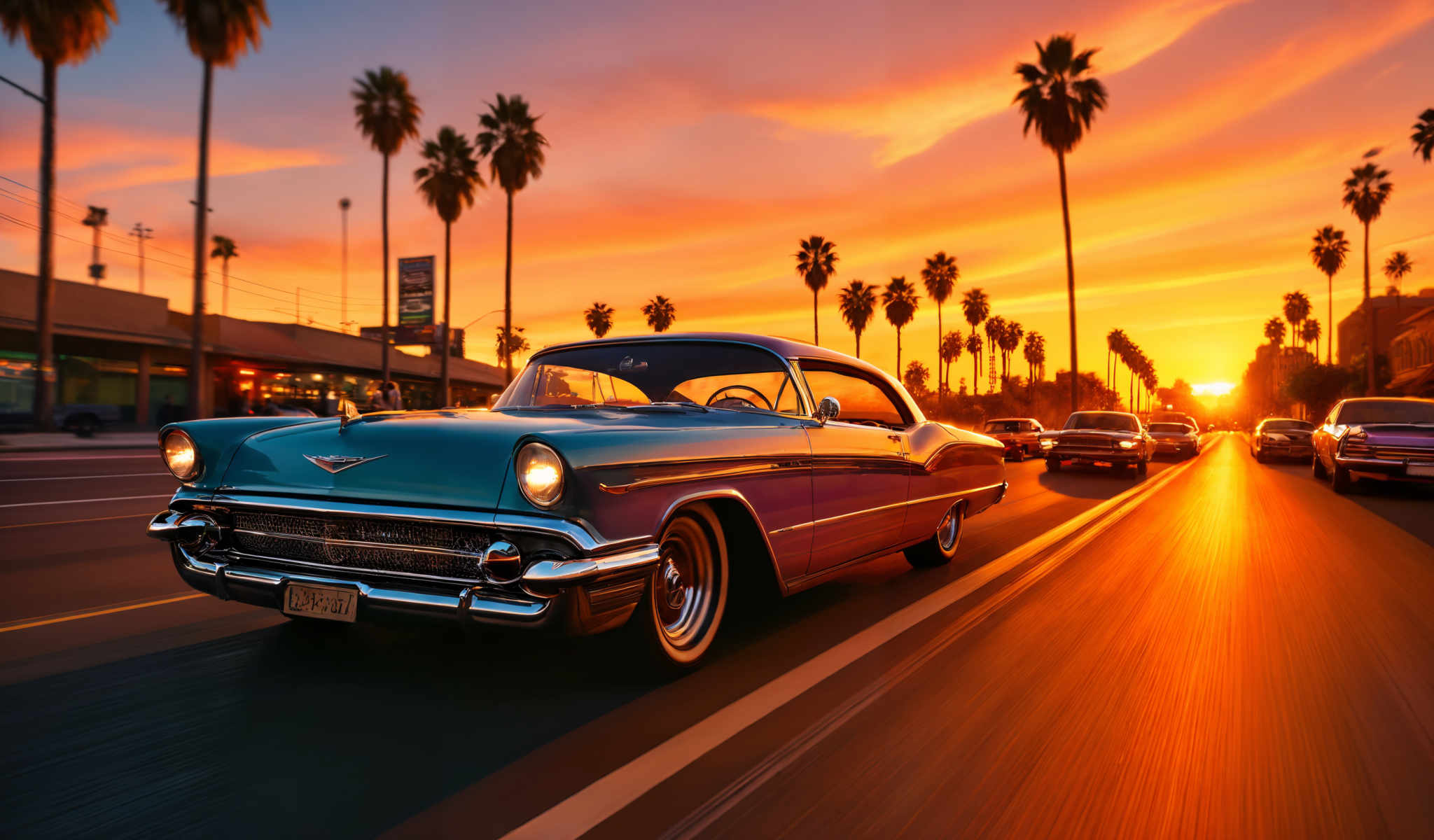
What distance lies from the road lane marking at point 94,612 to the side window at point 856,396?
3383 millimetres

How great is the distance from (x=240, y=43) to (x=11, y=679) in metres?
30.8

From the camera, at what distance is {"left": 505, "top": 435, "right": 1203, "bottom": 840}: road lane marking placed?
7.93 feet

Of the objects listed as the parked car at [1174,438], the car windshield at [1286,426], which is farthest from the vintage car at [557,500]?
the car windshield at [1286,426]

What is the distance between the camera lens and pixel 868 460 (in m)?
5.01

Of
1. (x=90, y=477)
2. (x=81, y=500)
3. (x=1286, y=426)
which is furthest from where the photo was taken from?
(x=1286, y=426)

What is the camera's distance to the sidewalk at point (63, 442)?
22.6 metres

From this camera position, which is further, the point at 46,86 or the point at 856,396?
the point at 46,86

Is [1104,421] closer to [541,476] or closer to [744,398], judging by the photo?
[744,398]

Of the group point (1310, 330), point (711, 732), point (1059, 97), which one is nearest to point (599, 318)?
point (1059, 97)

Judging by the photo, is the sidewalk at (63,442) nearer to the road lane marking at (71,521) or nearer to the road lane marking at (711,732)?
the road lane marking at (71,521)

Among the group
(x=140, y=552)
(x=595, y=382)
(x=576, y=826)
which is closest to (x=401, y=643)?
(x=595, y=382)

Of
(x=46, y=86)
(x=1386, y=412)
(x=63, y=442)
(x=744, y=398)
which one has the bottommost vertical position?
(x=63, y=442)

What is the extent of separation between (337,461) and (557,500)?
98cm

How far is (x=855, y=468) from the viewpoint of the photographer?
484 centimetres
